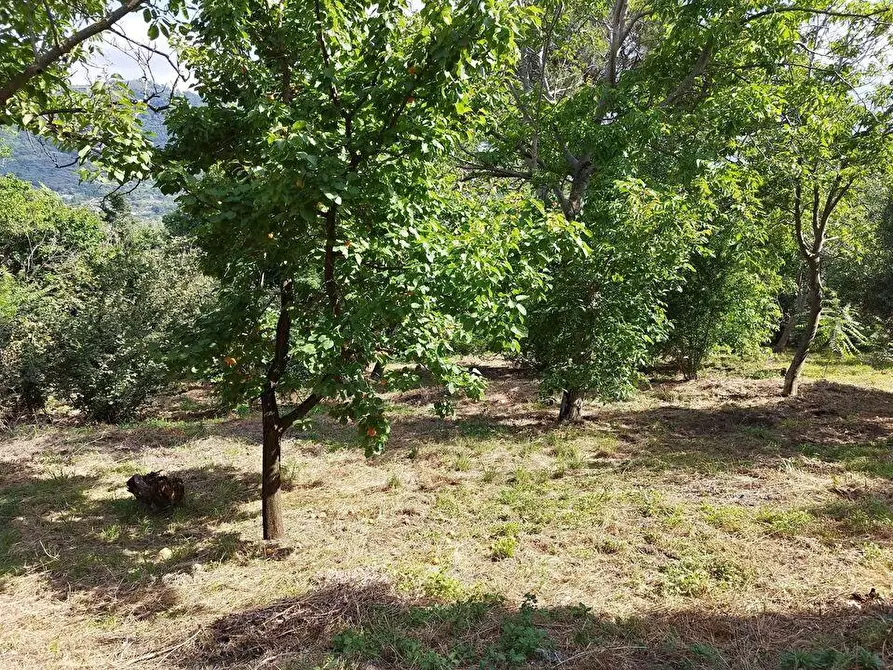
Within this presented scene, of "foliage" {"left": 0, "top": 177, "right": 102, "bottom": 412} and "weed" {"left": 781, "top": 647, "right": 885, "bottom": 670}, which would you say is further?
"foliage" {"left": 0, "top": 177, "right": 102, "bottom": 412}

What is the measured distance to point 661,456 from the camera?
791 cm

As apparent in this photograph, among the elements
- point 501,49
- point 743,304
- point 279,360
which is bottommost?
point 279,360

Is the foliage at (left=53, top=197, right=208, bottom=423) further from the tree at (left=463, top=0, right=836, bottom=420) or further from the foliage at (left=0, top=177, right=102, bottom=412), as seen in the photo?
the tree at (left=463, top=0, right=836, bottom=420)

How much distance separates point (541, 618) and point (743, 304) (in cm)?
1186

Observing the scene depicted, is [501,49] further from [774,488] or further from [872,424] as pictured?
[872,424]

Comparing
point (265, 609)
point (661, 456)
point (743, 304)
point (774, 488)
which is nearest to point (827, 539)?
point (774, 488)

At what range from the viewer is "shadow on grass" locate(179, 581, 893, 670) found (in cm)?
325

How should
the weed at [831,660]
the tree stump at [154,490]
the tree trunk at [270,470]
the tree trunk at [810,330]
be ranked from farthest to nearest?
the tree trunk at [810,330], the tree stump at [154,490], the tree trunk at [270,470], the weed at [831,660]

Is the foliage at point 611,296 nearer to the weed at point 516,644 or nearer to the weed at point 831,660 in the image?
the weed at point 516,644

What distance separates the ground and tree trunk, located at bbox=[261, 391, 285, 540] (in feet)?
0.89

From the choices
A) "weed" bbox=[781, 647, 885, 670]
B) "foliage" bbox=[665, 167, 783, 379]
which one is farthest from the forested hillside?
"foliage" bbox=[665, 167, 783, 379]

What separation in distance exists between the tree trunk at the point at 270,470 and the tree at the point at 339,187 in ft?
0.51

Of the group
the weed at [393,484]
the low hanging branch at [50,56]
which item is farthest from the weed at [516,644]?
the low hanging branch at [50,56]

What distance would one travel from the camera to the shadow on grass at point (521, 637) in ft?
10.7
